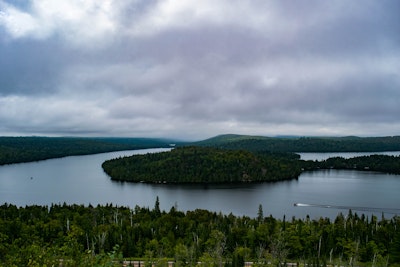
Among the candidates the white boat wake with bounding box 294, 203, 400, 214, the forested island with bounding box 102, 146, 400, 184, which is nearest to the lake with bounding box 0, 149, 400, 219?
the white boat wake with bounding box 294, 203, 400, 214

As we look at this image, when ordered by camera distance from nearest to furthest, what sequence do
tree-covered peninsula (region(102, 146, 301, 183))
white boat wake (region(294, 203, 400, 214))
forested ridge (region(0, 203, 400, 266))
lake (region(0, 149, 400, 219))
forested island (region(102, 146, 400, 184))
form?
forested ridge (region(0, 203, 400, 266))
white boat wake (region(294, 203, 400, 214))
lake (region(0, 149, 400, 219))
tree-covered peninsula (region(102, 146, 301, 183))
forested island (region(102, 146, 400, 184))

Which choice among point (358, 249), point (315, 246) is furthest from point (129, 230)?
point (358, 249)

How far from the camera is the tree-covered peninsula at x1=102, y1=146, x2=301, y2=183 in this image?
155750 mm

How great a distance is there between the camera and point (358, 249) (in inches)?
2146

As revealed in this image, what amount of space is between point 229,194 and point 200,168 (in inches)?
1899

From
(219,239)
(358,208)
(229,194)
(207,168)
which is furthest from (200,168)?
(219,239)

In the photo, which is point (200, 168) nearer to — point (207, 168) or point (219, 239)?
point (207, 168)

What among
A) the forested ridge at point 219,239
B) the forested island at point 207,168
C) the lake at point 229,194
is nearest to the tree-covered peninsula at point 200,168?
the forested island at point 207,168

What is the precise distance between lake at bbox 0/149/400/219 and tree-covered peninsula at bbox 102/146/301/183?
30.9 feet

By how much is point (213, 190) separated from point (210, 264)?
83.9 metres

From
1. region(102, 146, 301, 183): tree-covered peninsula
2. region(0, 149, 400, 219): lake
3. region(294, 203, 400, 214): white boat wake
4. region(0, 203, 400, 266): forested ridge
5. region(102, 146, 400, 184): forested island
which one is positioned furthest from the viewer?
region(102, 146, 400, 184): forested island

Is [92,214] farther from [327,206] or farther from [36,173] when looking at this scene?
[36,173]

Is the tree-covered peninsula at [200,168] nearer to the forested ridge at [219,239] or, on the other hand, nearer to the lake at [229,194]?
the lake at [229,194]

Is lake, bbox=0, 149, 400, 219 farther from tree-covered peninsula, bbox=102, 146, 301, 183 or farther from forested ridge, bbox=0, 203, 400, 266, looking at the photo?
forested ridge, bbox=0, 203, 400, 266
